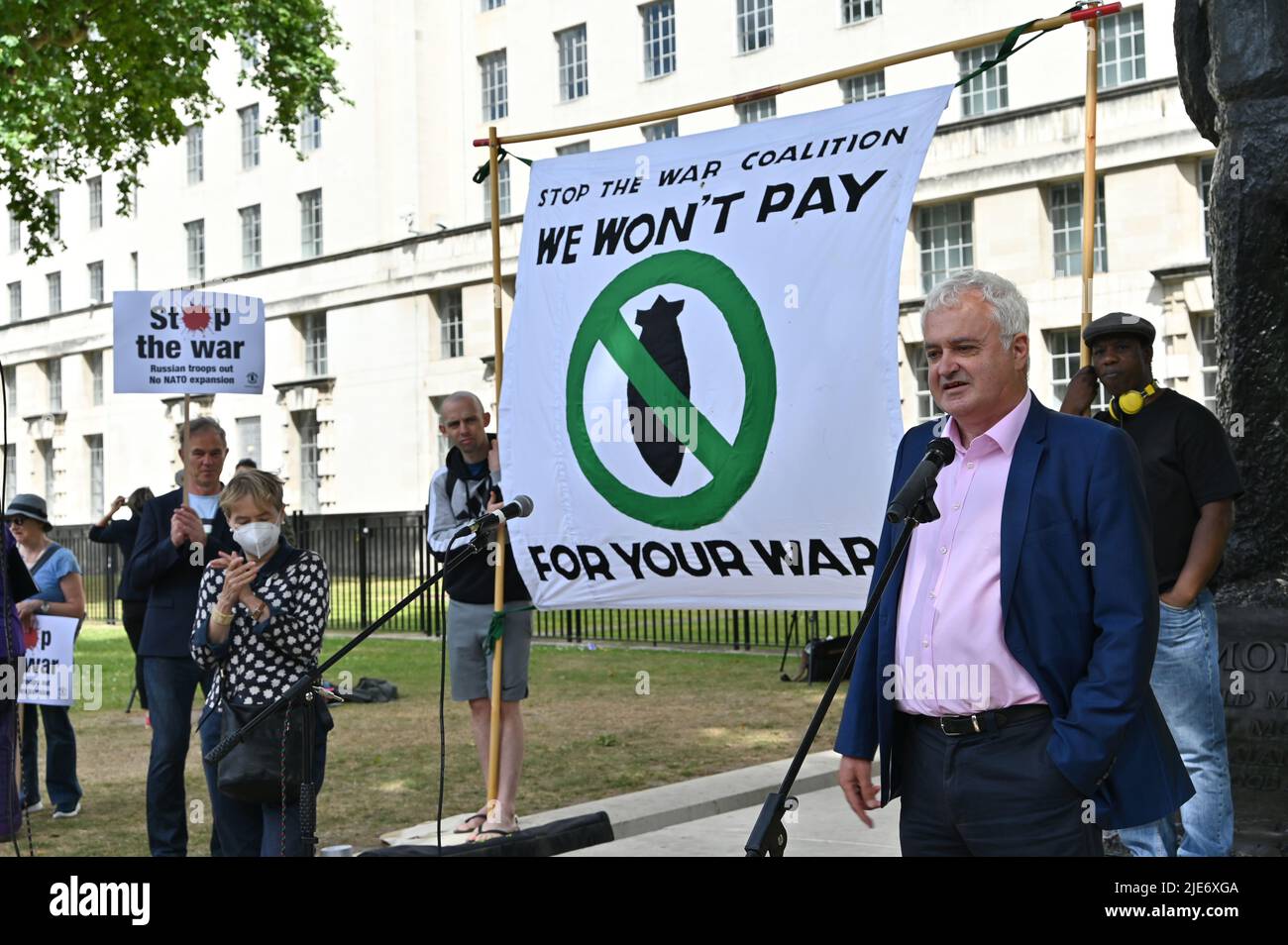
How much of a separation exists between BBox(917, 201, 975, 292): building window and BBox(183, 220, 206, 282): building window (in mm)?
24906

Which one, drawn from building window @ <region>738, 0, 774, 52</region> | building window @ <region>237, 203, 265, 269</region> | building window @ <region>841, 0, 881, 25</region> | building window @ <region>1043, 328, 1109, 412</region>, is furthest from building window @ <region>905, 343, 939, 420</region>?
building window @ <region>237, 203, 265, 269</region>

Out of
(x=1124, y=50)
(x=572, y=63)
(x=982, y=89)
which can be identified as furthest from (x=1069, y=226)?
(x=572, y=63)

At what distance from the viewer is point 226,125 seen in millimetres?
44906

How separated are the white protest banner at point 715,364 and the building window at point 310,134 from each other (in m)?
36.4

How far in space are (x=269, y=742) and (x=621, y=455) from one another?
197 cm

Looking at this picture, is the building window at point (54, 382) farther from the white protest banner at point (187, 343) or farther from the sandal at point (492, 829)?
the sandal at point (492, 829)

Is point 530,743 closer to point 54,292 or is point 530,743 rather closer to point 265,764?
point 265,764

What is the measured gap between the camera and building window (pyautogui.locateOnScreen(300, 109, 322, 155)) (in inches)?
1635

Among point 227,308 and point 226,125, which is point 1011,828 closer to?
point 227,308

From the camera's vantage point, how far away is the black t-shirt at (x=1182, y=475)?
5.50 m

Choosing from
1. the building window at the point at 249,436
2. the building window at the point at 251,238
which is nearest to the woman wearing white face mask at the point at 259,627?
the building window at the point at 249,436

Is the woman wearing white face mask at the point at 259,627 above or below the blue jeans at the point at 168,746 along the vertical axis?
above

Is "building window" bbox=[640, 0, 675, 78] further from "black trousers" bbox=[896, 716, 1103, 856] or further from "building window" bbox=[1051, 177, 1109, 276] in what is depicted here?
"black trousers" bbox=[896, 716, 1103, 856]
